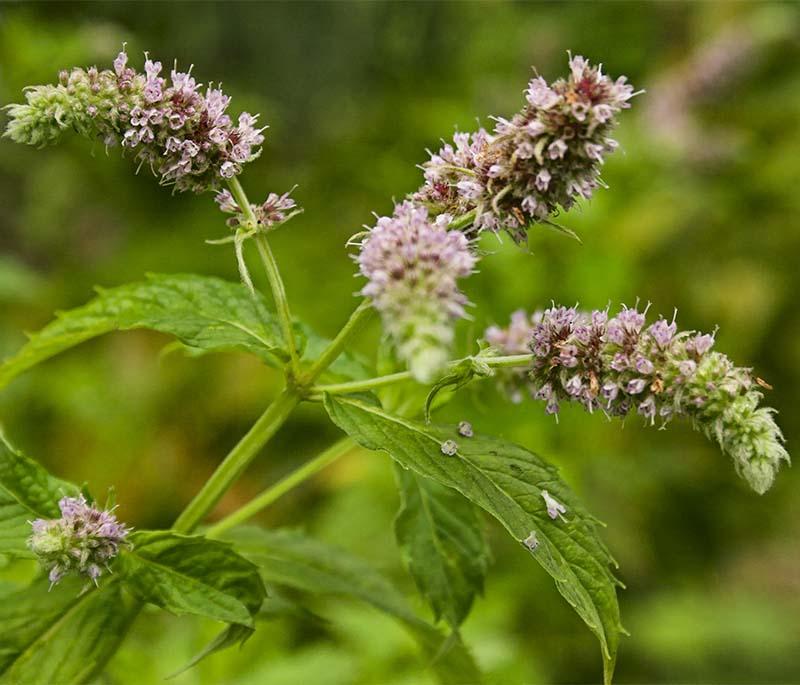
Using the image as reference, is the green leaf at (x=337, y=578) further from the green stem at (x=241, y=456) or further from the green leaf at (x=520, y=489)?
the green leaf at (x=520, y=489)

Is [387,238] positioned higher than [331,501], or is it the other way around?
[331,501]

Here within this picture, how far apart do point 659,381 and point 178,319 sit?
924 mm

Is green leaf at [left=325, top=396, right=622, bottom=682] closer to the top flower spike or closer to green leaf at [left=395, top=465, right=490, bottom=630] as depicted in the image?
green leaf at [left=395, top=465, right=490, bottom=630]

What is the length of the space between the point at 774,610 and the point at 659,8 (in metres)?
5.51

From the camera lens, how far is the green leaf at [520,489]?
157 centimetres

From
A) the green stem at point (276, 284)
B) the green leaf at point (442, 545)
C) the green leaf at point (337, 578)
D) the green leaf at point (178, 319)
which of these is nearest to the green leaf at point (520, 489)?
the green stem at point (276, 284)

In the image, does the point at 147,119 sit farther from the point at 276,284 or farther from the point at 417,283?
the point at 417,283

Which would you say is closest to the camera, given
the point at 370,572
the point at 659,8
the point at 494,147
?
the point at 494,147

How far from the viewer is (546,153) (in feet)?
4.92

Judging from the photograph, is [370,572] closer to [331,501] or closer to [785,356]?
[331,501]

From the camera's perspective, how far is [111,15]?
7.02m

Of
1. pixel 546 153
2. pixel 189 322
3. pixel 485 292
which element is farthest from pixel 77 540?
pixel 485 292

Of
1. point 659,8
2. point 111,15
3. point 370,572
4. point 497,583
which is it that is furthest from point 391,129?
point 370,572

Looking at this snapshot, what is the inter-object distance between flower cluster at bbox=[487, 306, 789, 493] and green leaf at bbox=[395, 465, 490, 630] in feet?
1.47
